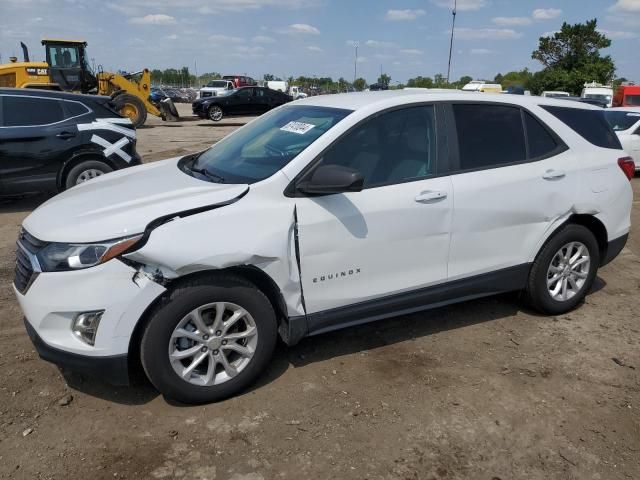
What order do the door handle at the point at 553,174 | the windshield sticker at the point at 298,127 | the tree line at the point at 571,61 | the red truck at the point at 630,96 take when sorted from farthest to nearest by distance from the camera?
the tree line at the point at 571,61 → the red truck at the point at 630,96 → the door handle at the point at 553,174 → the windshield sticker at the point at 298,127

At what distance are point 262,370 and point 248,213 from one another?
0.97 metres

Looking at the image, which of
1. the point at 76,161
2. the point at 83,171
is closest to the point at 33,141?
the point at 76,161

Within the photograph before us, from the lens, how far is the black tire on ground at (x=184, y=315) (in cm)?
284

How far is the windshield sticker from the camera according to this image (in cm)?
354

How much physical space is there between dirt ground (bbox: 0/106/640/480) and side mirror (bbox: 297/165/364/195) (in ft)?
4.01

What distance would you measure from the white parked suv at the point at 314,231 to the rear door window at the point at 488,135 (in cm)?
1

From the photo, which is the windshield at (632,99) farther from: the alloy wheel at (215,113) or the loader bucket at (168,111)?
the loader bucket at (168,111)

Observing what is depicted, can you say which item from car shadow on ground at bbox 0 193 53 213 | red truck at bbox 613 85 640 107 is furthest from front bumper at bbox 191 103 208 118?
red truck at bbox 613 85 640 107

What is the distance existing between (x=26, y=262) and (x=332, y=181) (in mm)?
1761

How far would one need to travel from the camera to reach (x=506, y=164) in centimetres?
386

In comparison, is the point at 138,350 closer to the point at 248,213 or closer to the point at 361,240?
the point at 248,213

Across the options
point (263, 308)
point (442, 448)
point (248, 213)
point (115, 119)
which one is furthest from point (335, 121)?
point (115, 119)

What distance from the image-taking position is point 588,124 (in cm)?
Result: 433

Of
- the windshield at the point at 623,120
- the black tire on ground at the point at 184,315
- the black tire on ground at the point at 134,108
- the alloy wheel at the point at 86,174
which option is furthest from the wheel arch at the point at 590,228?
the black tire on ground at the point at 134,108
